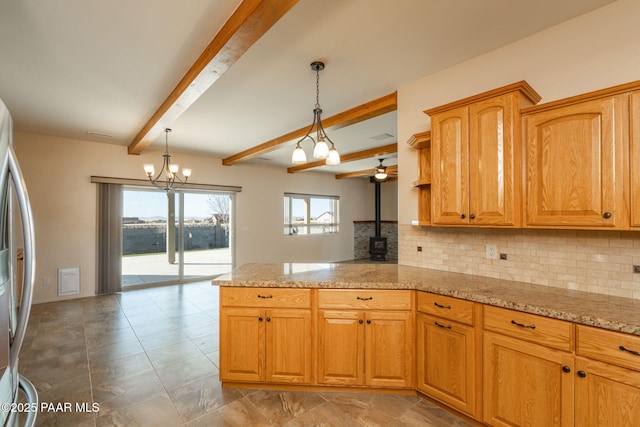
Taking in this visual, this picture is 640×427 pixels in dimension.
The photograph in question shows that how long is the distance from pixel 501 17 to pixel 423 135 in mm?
Answer: 921

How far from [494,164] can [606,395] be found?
1380mm

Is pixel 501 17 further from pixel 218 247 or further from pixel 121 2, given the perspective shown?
pixel 218 247

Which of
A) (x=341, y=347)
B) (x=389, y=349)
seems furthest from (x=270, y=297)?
(x=389, y=349)

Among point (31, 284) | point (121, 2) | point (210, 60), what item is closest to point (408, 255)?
point (210, 60)

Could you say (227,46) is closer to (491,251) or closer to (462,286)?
(462,286)

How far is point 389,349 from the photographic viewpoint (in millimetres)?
2248

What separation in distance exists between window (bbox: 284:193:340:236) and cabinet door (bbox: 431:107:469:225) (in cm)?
573

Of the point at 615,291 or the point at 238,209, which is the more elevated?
the point at 238,209

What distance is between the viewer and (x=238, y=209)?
6938 mm

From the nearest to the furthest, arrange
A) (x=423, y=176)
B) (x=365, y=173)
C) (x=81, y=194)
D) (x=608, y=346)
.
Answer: (x=608, y=346) → (x=423, y=176) → (x=81, y=194) → (x=365, y=173)

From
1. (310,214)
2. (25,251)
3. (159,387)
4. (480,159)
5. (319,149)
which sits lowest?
(159,387)

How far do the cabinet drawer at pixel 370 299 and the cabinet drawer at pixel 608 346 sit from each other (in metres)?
0.98

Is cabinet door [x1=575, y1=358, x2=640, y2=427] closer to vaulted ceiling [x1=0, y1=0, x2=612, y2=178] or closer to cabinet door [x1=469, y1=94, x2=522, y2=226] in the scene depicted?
cabinet door [x1=469, y1=94, x2=522, y2=226]

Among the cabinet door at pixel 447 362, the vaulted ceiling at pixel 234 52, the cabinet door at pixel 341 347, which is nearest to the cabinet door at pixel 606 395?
the cabinet door at pixel 447 362
